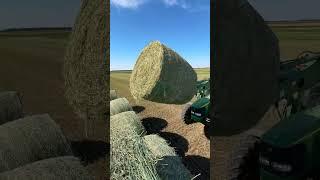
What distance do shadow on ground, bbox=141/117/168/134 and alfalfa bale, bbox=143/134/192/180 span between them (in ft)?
6.65

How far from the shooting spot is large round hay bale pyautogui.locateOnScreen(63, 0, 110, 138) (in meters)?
5.70

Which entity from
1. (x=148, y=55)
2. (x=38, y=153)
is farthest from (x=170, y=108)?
(x=38, y=153)

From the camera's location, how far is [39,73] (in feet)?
19.6

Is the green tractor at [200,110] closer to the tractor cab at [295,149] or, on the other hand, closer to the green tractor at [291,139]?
the green tractor at [291,139]

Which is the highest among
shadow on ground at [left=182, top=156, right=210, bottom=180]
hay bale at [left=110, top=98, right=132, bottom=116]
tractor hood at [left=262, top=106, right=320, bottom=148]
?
tractor hood at [left=262, top=106, right=320, bottom=148]

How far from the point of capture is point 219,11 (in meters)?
4.88

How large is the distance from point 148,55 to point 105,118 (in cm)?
316

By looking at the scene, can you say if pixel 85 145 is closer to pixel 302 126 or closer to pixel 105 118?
pixel 105 118

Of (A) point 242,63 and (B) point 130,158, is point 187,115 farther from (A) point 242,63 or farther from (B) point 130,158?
(A) point 242,63

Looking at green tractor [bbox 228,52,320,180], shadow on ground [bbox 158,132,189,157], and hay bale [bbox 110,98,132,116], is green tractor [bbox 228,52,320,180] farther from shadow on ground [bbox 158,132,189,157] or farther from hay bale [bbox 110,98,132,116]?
hay bale [bbox 110,98,132,116]

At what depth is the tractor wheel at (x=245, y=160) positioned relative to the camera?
4.68 meters

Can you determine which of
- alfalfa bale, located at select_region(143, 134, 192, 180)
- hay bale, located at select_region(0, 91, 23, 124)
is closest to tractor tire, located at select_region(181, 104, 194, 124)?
alfalfa bale, located at select_region(143, 134, 192, 180)

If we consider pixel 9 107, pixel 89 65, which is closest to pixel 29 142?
pixel 9 107

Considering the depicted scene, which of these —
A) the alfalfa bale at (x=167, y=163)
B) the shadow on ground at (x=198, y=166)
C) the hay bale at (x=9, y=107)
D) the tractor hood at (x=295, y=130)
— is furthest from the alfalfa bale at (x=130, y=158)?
the tractor hood at (x=295, y=130)
